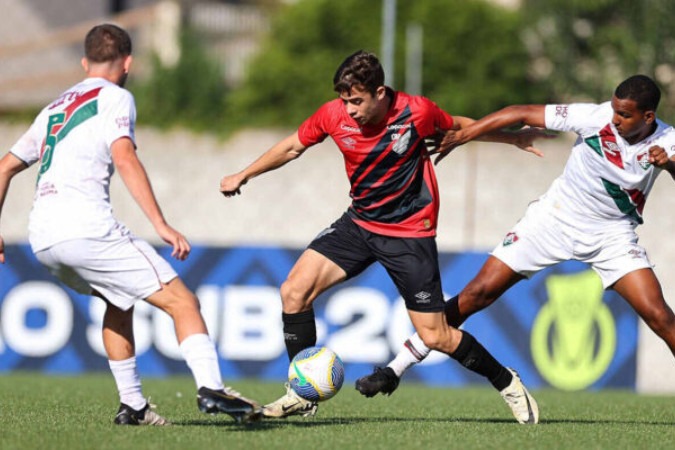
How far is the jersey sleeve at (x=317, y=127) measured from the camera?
325 inches

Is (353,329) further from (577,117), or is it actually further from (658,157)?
(658,157)

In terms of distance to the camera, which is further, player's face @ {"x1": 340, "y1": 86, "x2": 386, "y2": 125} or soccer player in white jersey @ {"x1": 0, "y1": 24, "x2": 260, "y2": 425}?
player's face @ {"x1": 340, "y1": 86, "x2": 386, "y2": 125}

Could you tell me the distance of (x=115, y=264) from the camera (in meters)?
7.19

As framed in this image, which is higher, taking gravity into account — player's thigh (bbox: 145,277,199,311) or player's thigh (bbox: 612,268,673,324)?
player's thigh (bbox: 145,277,199,311)

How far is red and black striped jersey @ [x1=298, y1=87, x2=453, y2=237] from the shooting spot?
8.13 meters

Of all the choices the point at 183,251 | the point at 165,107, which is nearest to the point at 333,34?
the point at 165,107

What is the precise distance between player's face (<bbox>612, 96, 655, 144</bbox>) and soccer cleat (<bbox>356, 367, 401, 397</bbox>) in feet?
7.30

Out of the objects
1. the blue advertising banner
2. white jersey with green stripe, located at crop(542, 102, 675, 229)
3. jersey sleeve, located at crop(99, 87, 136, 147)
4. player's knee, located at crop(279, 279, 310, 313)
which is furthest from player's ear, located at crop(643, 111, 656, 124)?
the blue advertising banner

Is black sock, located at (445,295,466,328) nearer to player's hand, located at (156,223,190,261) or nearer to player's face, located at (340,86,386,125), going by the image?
player's face, located at (340,86,386,125)

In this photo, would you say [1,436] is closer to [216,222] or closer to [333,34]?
[216,222]

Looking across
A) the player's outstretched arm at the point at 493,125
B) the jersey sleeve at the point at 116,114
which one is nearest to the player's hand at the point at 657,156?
the player's outstretched arm at the point at 493,125

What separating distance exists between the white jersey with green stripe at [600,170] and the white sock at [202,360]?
2.79 meters

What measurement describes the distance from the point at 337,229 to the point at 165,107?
43.1ft

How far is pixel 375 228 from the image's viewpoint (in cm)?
838
